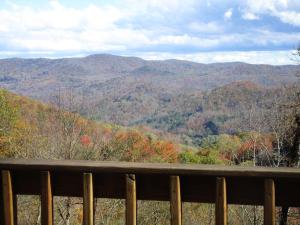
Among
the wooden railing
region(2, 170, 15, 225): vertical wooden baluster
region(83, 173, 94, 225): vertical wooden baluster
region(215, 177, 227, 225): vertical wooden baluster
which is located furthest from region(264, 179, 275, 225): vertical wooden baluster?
region(2, 170, 15, 225): vertical wooden baluster

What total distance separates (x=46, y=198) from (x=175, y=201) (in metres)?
0.83

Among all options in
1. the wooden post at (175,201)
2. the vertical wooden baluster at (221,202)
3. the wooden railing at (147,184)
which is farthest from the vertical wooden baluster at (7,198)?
the vertical wooden baluster at (221,202)

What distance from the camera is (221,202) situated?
291cm

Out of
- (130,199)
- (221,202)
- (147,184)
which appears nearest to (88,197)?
(130,199)

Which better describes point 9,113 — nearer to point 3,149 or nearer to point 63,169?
point 3,149

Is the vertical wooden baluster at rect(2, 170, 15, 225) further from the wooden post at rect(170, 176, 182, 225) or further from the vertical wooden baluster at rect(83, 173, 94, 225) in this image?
the wooden post at rect(170, 176, 182, 225)

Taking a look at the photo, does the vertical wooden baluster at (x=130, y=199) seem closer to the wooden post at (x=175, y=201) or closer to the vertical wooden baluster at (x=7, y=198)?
the wooden post at (x=175, y=201)

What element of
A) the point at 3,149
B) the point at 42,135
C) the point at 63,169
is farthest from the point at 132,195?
the point at 3,149

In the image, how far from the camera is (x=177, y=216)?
2.93m

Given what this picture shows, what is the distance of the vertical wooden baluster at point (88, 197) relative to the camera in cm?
303

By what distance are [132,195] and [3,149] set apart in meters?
25.3

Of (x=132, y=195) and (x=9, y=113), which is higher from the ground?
(x=132, y=195)

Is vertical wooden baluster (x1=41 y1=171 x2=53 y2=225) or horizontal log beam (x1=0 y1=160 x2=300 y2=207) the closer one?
horizontal log beam (x1=0 y1=160 x2=300 y2=207)

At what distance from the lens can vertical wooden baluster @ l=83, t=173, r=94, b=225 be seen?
303cm
